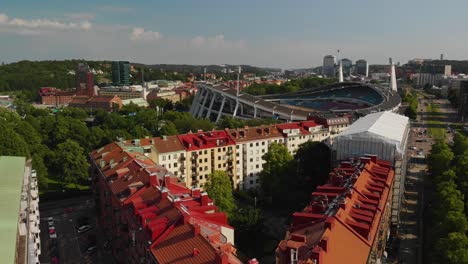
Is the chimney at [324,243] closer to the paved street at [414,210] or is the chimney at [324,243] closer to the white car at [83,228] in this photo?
the paved street at [414,210]

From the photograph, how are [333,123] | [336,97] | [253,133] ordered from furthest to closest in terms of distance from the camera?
[336,97] < [333,123] < [253,133]

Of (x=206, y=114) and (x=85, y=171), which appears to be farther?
(x=206, y=114)

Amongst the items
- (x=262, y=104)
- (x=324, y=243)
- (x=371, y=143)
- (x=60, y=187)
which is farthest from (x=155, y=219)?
(x=262, y=104)

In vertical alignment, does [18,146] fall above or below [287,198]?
above

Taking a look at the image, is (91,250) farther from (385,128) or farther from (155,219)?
(385,128)

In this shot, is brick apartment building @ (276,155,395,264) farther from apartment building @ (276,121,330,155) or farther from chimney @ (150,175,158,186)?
apartment building @ (276,121,330,155)

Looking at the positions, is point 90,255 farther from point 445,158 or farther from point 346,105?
point 346,105

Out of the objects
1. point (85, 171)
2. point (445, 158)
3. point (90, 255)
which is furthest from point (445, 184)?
point (85, 171)
